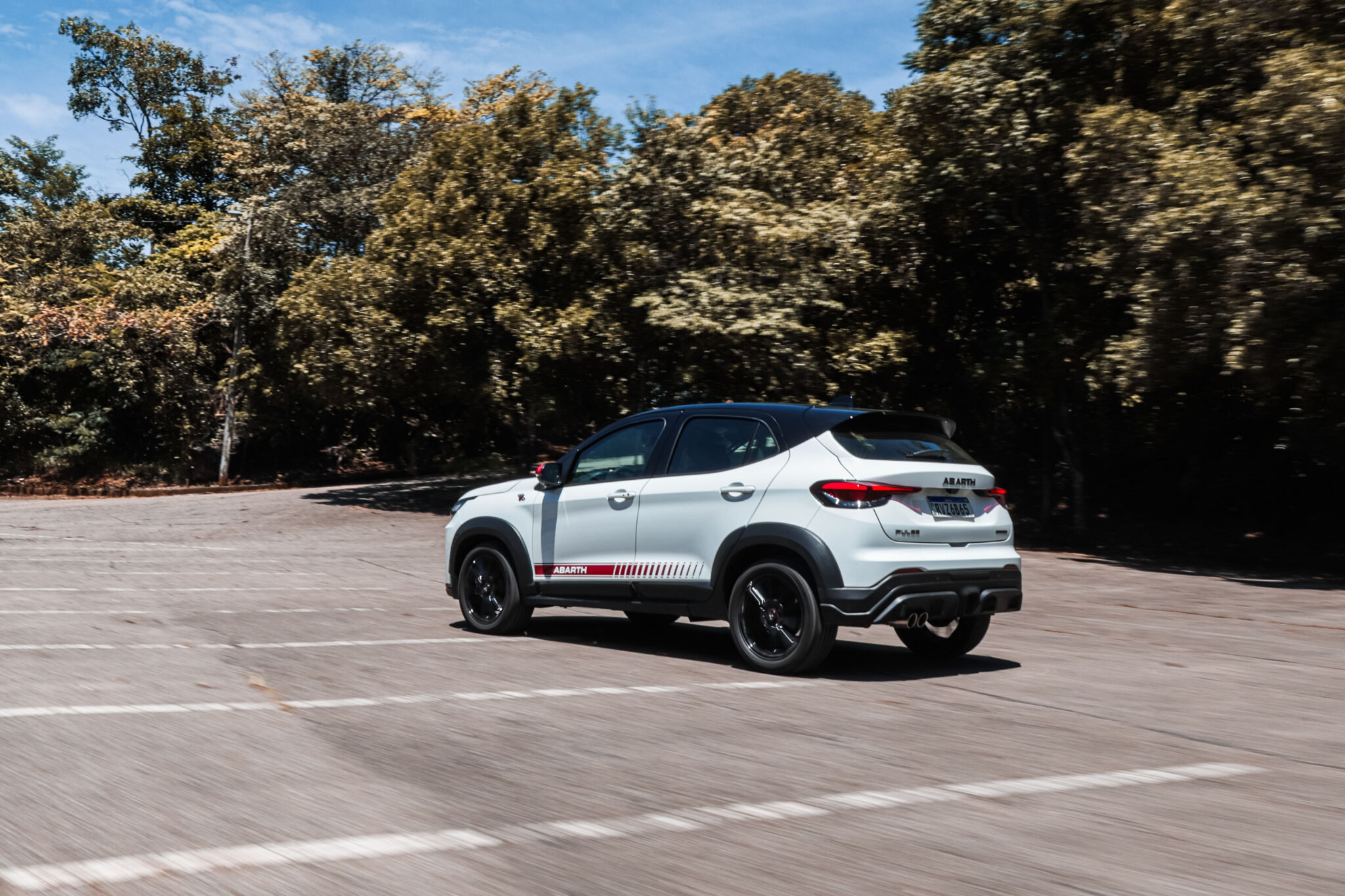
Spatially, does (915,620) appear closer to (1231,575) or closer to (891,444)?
(891,444)

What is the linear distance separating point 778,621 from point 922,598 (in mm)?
927

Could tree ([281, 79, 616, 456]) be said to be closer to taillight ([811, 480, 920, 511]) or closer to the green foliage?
the green foliage

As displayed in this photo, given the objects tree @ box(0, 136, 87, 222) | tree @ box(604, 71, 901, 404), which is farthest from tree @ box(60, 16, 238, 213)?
tree @ box(604, 71, 901, 404)

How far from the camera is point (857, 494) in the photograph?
7.05 m

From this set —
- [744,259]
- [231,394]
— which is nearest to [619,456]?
[744,259]

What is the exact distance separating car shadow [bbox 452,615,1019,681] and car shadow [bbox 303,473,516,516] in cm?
1582

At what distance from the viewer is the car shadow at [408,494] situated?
27016mm

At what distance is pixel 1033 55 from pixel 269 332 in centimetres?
2430

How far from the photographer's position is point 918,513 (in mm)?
7176

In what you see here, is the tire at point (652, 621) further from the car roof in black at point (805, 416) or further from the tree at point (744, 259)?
the tree at point (744, 259)

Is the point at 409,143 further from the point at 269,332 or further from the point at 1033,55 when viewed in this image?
the point at 1033,55

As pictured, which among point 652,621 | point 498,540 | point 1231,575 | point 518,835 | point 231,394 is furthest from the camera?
point 231,394

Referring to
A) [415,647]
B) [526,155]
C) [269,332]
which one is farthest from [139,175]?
[415,647]

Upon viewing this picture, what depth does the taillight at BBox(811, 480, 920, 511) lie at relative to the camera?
705 centimetres
